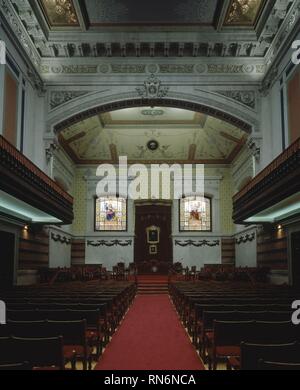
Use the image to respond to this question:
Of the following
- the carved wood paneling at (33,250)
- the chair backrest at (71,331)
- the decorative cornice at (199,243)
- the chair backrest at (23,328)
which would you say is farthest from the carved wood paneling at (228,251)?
the chair backrest at (23,328)

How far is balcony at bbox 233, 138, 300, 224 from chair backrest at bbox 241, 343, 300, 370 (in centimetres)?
656

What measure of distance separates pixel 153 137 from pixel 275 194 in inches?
604

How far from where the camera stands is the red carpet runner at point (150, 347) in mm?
6152

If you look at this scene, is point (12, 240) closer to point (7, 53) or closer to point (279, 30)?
point (7, 53)

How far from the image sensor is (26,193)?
40.0ft

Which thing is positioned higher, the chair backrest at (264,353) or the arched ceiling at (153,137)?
the arched ceiling at (153,137)

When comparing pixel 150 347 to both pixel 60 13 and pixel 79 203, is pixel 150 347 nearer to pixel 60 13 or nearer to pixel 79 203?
pixel 60 13

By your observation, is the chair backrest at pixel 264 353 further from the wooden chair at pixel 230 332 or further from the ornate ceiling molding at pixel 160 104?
the ornate ceiling molding at pixel 160 104

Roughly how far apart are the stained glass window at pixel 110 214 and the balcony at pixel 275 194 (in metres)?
11.1

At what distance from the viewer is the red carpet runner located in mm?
6152

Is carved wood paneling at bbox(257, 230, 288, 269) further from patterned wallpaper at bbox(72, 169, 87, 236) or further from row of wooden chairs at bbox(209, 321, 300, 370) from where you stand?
patterned wallpaper at bbox(72, 169, 87, 236)

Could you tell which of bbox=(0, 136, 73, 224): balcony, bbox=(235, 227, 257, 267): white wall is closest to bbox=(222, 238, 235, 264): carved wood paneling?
bbox=(235, 227, 257, 267): white wall

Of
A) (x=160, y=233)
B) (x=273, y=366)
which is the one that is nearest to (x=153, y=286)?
(x=160, y=233)

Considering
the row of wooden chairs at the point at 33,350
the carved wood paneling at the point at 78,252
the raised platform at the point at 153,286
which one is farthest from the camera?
the carved wood paneling at the point at 78,252
